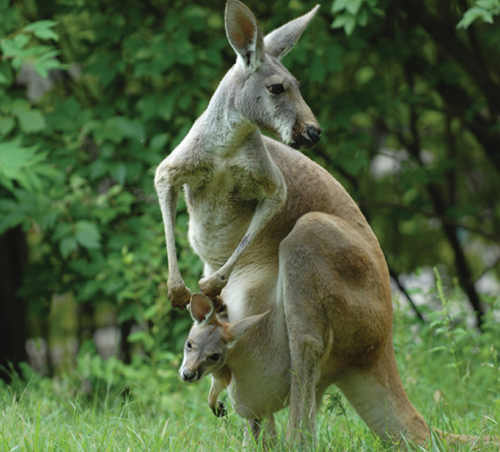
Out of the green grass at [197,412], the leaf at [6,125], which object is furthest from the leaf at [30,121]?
the green grass at [197,412]

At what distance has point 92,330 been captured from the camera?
352 inches

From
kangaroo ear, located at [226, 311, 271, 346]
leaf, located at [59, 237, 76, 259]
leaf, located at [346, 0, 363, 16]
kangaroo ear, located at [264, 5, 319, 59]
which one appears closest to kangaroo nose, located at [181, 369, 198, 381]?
kangaroo ear, located at [226, 311, 271, 346]

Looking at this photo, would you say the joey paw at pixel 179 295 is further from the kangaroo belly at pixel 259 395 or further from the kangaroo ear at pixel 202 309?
the kangaroo belly at pixel 259 395

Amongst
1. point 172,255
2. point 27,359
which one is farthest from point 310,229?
point 27,359

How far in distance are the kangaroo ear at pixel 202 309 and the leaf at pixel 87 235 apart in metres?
2.10

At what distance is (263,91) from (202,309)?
1.22 m

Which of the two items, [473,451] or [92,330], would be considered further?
[92,330]

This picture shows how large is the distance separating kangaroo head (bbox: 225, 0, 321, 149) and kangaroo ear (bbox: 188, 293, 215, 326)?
958mm

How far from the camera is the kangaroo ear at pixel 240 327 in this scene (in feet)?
11.0

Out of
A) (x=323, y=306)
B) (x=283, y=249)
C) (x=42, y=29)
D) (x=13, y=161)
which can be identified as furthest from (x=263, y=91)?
(x=42, y=29)

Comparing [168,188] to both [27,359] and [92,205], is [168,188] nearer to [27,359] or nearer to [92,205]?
[92,205]

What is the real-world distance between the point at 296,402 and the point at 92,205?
10.6 feet

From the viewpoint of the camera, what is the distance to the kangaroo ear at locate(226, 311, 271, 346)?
336 centimetres

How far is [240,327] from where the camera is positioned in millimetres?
3373
